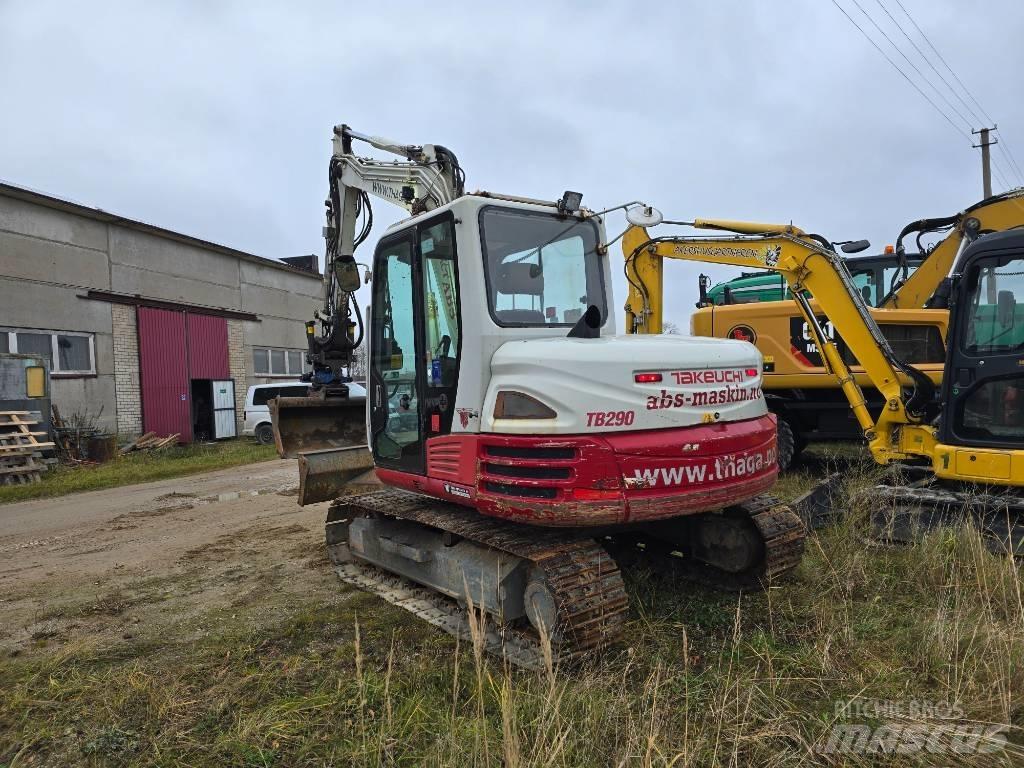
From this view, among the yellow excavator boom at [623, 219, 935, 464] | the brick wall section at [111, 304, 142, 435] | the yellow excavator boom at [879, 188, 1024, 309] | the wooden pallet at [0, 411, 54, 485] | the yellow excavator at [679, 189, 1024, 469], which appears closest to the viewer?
the yellow excavator boom at [623, 219, 935, 464]

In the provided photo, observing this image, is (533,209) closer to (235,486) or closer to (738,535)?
(738,535)

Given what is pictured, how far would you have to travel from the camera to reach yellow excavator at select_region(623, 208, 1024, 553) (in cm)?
538

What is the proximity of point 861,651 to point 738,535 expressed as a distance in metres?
1.06

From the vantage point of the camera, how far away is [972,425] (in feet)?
18.4

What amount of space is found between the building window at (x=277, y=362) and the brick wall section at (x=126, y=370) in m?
4.51

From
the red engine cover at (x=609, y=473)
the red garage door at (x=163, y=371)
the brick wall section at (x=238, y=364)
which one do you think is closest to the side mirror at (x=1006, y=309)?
the red engine cover at (x=609, y=473)

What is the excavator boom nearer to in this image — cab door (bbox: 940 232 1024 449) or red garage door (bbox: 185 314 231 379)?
cab door (bbox: 940 232 1024 449)

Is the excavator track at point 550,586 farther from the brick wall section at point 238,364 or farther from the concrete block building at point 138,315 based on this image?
the brick wall section at point 238,364

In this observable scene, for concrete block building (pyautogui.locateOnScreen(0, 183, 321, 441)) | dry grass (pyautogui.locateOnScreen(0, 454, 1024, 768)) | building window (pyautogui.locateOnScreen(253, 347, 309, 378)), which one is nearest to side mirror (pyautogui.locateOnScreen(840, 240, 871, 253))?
dry grass (pyautogui.locateOnScreen(0, 454, 1024, 768))

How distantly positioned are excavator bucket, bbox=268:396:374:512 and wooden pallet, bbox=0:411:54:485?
894 centimetres

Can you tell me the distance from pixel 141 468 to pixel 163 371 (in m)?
4.85

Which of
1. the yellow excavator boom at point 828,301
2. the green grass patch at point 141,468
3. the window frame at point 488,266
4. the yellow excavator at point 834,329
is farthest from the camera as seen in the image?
the green grass patch at point 141,468

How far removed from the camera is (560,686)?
3.33 m

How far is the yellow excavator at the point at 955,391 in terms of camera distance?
5.38 metres
